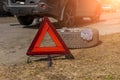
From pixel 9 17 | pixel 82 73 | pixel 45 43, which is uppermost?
pixel 82 73

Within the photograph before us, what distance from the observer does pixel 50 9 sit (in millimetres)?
11023

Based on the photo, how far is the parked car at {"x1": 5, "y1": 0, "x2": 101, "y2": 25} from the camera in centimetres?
1099

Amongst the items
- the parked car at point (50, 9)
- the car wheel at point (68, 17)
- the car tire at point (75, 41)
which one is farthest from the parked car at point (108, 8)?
the car tire at point (75, 41)

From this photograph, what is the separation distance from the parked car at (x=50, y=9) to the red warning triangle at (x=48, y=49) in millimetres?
4041

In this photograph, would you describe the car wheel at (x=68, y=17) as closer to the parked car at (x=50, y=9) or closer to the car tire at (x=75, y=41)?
the parked car at (x=50, y=9)

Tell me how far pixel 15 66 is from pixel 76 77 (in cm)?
125

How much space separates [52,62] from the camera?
22.3 feet

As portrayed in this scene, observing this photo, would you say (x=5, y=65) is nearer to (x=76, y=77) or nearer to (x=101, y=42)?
(x=76, y=77)

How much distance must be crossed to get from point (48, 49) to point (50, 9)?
415cm

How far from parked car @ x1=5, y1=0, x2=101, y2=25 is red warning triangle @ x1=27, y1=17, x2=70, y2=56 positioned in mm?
4041

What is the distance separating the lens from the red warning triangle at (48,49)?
22.7 ft

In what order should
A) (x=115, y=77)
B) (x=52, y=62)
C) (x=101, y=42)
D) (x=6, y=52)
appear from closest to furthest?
(x=115, y=77)
(x=52, y=62)
(x=6, y=52)
(x=101, y=42)

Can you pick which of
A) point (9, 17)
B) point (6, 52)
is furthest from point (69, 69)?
point (9, 17)

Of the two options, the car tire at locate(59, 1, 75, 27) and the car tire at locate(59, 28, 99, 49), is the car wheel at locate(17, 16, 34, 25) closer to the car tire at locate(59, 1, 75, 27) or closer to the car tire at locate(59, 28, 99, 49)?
the car tire at locate(59, 1, 75, 27)
